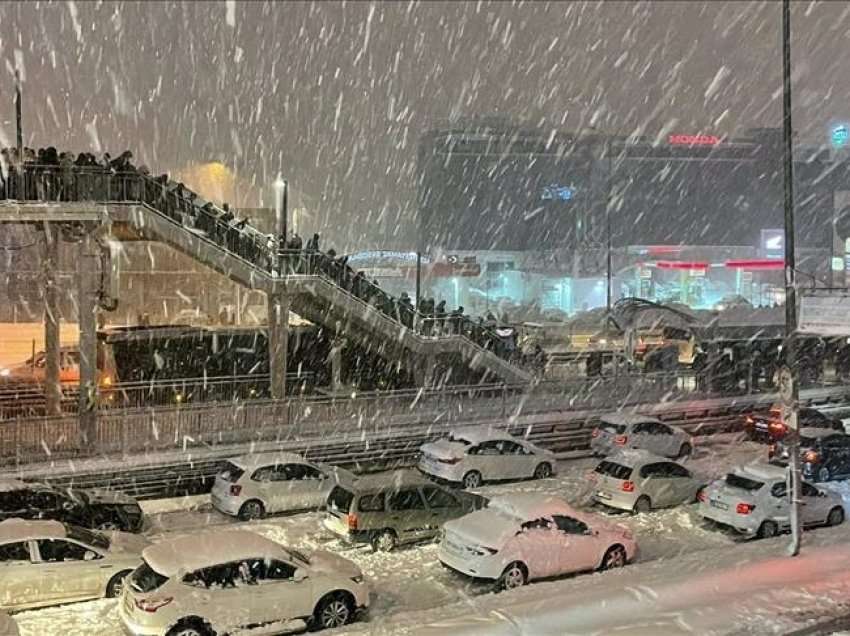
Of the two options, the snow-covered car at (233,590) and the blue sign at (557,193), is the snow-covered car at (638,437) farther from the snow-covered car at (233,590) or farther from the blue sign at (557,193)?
the blue sign at (557,193)

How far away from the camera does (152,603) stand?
33.8 feet

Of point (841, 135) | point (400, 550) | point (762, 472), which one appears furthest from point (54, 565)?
point (841, 135)

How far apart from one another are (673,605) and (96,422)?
12.9 m

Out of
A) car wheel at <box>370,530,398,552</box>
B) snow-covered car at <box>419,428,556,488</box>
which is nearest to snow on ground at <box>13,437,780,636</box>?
car wheel at <box>370,530,398,552</box>

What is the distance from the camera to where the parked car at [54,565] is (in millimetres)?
11719

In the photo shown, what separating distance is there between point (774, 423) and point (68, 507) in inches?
647

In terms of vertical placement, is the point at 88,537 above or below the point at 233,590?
above

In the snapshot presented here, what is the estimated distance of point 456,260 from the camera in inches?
3152

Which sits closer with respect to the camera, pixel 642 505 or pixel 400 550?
pixel 400 550

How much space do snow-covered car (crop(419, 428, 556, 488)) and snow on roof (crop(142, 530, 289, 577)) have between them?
8.02m

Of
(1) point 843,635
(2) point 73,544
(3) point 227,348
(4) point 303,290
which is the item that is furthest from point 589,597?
(3) point 227,348

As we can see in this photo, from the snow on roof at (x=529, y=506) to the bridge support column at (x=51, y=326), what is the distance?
13348mm

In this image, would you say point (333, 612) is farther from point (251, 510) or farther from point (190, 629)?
point (251, 510)

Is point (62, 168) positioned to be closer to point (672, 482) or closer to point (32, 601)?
point (32, 601)
